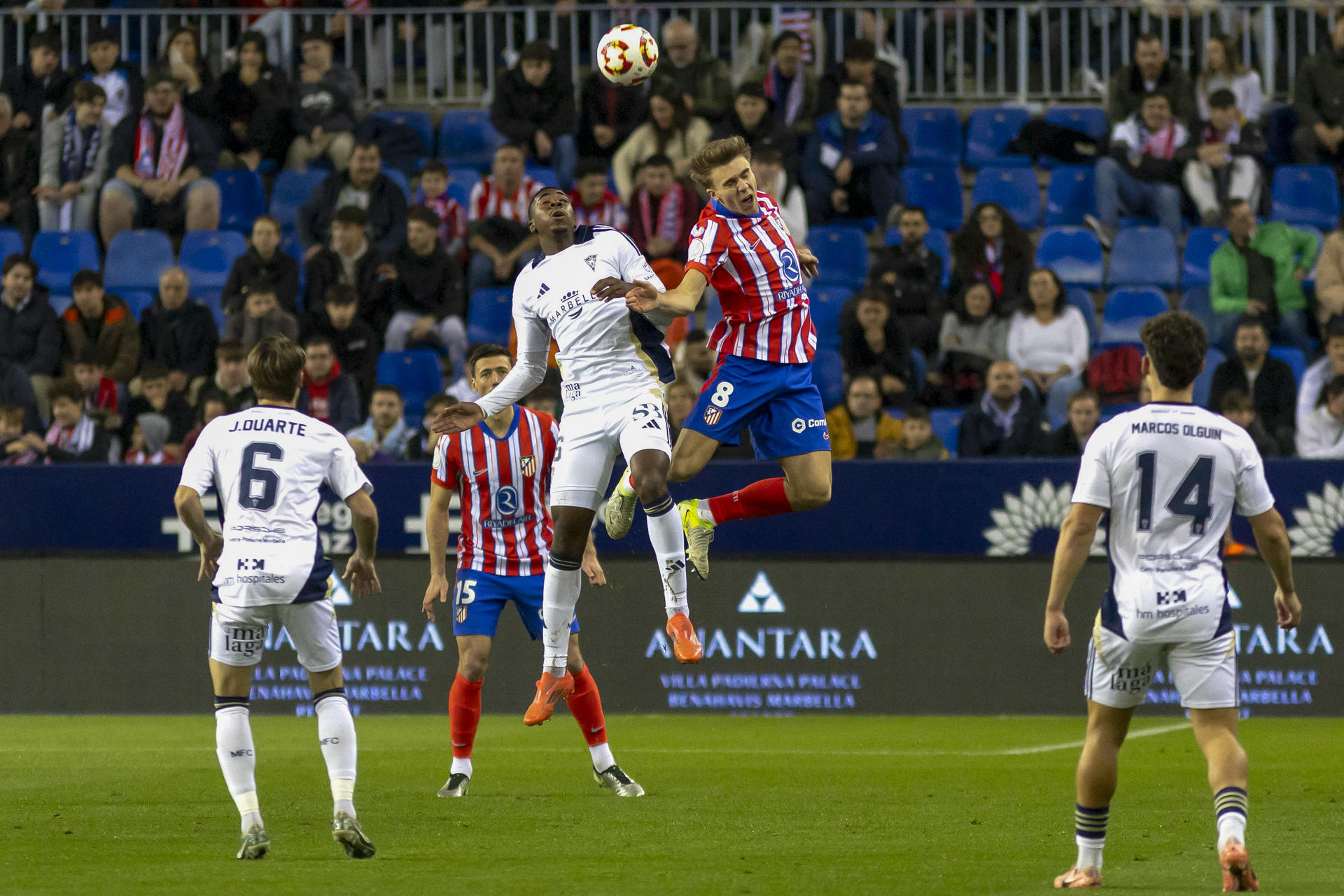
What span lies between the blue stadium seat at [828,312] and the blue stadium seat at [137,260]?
566cm

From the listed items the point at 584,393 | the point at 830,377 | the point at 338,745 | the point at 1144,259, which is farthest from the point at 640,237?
the point at 338,745

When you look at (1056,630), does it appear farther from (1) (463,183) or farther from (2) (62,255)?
(2) (62,255)

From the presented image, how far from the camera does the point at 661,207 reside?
15.7 metres

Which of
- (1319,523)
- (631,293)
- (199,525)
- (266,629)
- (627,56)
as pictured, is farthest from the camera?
(1319,523)

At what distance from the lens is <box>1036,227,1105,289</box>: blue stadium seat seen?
53.9ft

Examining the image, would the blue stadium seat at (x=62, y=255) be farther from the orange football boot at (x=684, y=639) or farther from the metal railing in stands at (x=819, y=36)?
the orange football boot at (x=684, y=639)

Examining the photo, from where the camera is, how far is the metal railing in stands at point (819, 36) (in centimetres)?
1798

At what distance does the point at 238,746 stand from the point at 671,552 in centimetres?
254

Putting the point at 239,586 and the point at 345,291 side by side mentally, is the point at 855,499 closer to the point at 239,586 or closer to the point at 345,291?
the point at 345,291

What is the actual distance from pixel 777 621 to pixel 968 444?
84.5 inches

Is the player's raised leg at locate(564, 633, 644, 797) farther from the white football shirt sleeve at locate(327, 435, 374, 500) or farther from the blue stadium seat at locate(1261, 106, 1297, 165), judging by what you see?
the blue stadium seat at locate(1261, 106, 1297, 165)

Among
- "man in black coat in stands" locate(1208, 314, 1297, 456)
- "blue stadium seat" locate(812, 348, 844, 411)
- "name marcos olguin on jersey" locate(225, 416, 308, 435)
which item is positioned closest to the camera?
"name marcos olguin on jersey" locate(225, 416, 308, 435)

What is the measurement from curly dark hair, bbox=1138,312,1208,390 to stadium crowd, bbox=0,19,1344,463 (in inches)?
282

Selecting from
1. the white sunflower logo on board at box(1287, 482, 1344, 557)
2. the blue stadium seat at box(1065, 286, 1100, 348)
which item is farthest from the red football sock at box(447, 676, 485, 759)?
the blue stadium seat at box(1065, 286, 1100, 348)
